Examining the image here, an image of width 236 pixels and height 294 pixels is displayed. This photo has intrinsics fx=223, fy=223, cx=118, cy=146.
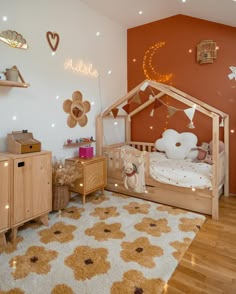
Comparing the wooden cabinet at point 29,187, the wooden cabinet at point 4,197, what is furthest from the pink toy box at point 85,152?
the wooden cabinet at point 4,197

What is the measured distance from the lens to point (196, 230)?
2.42 m

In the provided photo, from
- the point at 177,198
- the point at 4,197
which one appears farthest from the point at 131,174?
the point at 4,197

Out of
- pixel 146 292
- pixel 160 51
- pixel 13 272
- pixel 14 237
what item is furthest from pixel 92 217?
pixel 160 51

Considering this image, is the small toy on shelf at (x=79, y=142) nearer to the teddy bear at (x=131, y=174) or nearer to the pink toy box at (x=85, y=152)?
the pink toy box at (x=85, y=152)

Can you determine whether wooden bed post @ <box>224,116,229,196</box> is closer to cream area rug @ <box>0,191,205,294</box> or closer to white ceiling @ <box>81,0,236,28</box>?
cream area rug @ <box>0,191,205,294</box>

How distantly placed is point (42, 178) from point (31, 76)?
1.30 meters

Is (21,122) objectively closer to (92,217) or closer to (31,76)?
(31,76)

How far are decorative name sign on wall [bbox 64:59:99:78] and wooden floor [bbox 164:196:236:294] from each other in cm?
276

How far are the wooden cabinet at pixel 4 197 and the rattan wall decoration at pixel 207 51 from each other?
319cm

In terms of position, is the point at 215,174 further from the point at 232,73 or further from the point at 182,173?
the point at 232,73

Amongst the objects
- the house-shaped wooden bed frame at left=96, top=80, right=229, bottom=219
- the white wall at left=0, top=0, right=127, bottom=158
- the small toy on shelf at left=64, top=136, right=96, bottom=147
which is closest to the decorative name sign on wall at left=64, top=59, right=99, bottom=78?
the white wall at left=0, top=0, right=127, bottom=158

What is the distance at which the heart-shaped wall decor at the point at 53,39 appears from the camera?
296cm

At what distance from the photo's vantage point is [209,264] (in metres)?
1.89

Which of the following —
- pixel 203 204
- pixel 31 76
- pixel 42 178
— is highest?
pixel 31 76
